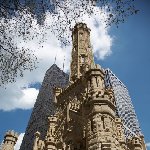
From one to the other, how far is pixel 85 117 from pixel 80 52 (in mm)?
25095

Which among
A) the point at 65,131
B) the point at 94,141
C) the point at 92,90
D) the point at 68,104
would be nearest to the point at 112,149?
the point at 94,141

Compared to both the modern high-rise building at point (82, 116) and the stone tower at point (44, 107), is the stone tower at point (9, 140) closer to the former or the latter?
the modern high-rise building at point (82, 116)

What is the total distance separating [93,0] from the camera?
10625 millimetres

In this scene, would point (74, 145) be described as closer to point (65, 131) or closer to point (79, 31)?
point (65, 131)

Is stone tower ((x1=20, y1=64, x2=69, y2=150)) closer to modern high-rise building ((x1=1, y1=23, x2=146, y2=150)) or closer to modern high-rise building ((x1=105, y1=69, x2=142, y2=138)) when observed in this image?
modern high-rise building ((x1=1, y1=23, x2=146, y2=150))

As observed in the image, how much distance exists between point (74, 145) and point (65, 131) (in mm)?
4192

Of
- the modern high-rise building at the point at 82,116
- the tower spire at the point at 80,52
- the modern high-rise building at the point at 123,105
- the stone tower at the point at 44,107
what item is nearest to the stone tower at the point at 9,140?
the modern high-rise building at the point at 82,116

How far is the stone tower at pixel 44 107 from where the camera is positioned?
67.4 meters

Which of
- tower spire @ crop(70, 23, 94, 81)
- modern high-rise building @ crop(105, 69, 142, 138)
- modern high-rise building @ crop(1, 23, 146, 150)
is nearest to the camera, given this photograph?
modern high-rise building @ crop(1, 23, 146, 150)

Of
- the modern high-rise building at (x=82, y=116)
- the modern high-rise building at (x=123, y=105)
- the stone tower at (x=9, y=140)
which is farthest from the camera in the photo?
the modern high-rise building at (x=123, y=105)

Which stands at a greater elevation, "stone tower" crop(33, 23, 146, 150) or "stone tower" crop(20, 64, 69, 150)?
"stone tower" crop(20, 64, 69, 150)

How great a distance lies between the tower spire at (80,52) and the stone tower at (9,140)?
1334 cm

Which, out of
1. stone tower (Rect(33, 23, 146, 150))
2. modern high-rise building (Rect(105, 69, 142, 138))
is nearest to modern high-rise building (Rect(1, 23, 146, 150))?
stone tower (Rect(33, 23, 146, 150))

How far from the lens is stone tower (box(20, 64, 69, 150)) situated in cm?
6744
